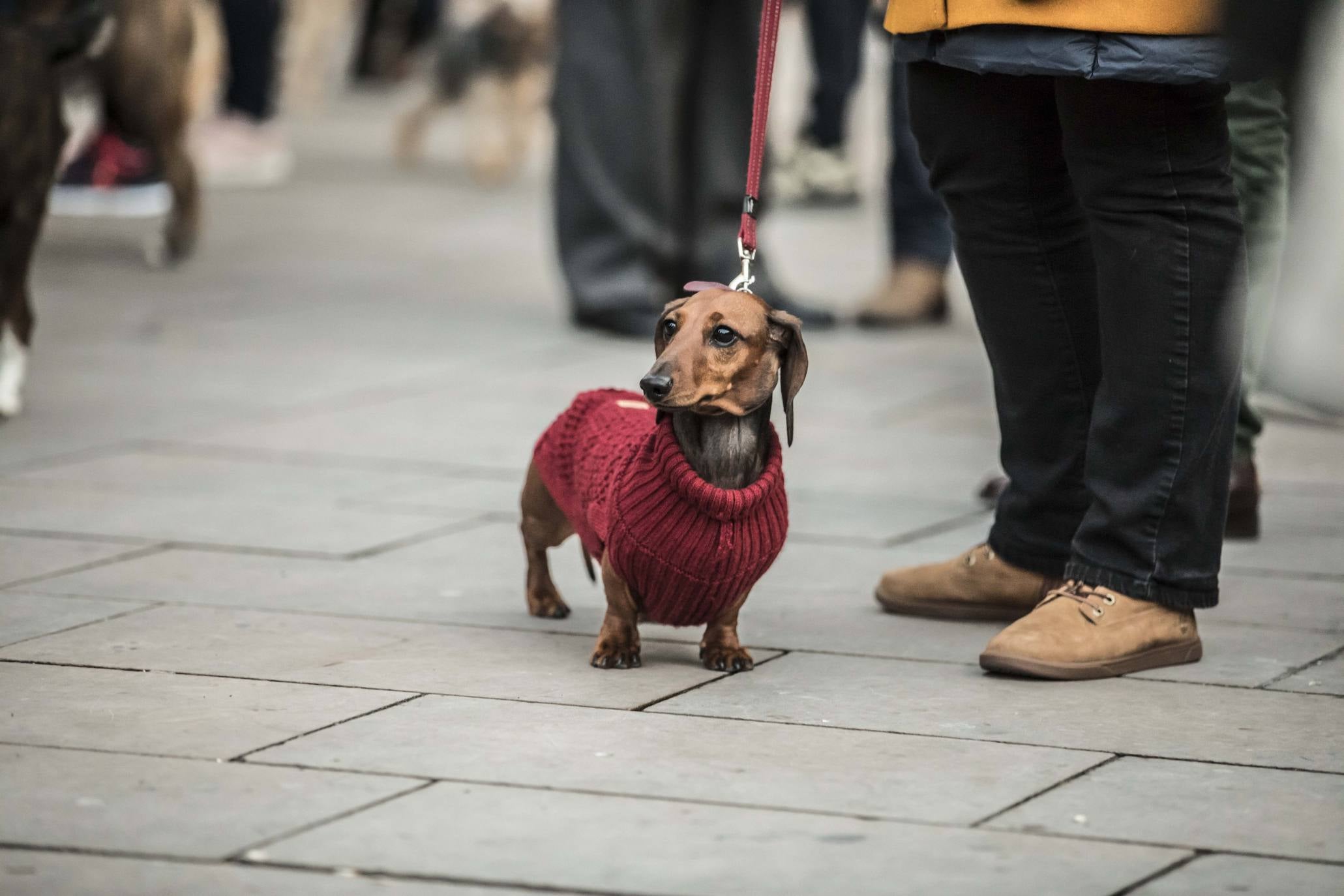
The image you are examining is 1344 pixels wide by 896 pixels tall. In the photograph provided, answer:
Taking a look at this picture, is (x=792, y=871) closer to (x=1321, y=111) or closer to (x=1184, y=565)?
(x=1321, y=111)

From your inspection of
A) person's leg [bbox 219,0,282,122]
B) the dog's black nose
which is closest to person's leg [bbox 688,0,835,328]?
the dog's black nose

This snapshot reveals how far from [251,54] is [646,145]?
18.0 ft

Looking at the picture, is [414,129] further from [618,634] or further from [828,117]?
[618,634]

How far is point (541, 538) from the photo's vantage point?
382 centimetres

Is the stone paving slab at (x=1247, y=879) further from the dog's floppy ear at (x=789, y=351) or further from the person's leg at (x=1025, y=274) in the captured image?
the person's leg at (x=1025, y=274)

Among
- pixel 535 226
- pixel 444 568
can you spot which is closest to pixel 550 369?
pixel 444 568

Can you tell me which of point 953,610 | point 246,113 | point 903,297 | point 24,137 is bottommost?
point 246,113

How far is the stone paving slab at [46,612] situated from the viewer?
3646mm

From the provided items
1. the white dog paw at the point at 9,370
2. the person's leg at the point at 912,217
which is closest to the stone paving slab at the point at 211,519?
the white dog paw at the point at 9,370

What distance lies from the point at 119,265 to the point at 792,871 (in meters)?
7.01

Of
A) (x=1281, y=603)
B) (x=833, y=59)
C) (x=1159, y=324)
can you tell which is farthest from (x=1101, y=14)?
(x=833, y=59)

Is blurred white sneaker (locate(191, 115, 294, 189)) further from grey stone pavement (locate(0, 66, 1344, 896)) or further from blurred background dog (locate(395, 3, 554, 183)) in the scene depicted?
grey stone pavement (locate(0, 66, 1344, 896))

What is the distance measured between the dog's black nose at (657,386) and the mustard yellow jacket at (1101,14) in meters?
0.79

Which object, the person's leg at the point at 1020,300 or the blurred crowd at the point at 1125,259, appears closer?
the blurred crowd at the point at 1125,259
